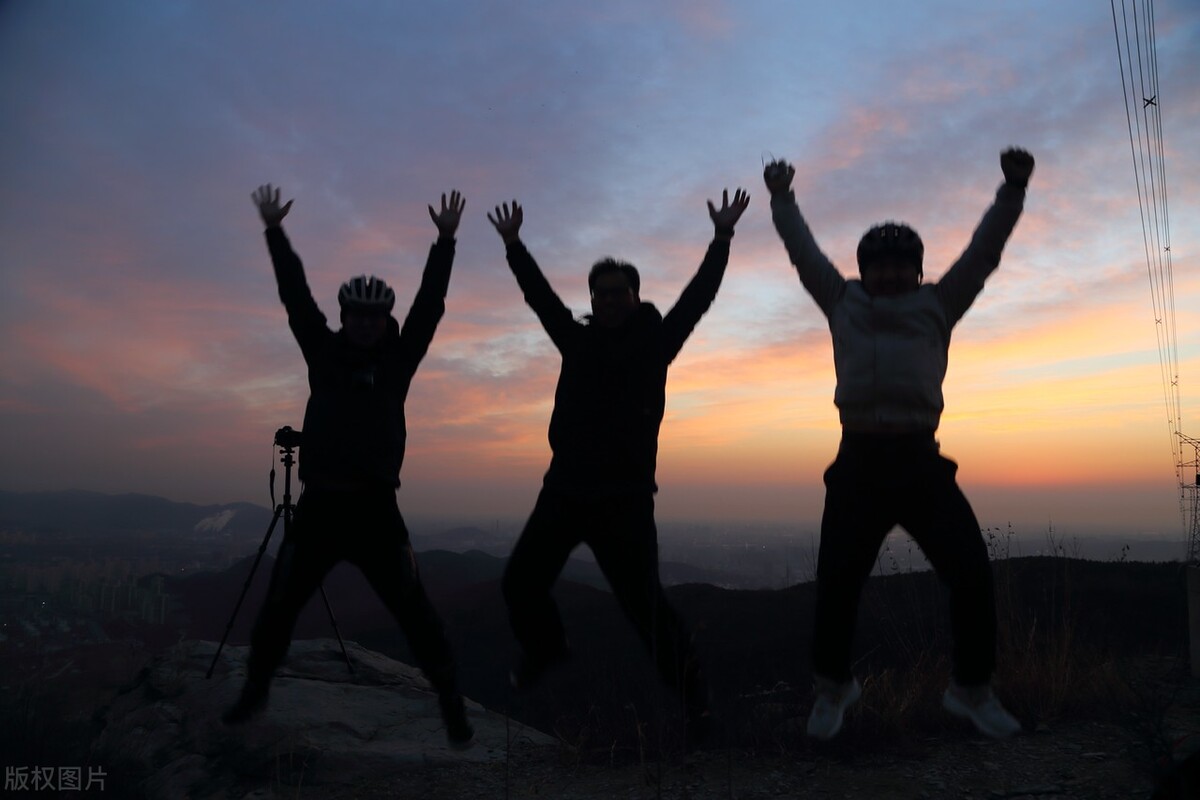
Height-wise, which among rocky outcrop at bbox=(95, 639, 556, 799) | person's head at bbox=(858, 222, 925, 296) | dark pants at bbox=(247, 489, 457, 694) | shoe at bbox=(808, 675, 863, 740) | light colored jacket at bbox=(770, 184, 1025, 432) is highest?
person's head at bbox=(858, 222, 925, 296)

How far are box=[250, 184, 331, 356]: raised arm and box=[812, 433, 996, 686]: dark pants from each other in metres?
2.93

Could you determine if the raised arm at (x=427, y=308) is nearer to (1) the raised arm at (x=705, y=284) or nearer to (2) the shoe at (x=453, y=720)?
(1) the raised arm at (x=705, y=284)

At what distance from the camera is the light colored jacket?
3.30 meters

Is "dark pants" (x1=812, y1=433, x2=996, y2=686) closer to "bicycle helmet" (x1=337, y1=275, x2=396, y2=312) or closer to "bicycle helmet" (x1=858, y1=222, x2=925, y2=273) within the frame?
"bicycle helmet" (x1=858, y1=222, x2=925, y2=273)

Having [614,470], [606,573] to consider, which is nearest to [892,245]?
[614,470]

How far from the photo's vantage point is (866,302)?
352 centimetres

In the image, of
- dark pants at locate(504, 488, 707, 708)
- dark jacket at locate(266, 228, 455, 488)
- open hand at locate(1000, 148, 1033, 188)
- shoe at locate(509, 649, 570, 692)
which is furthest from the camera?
shoe at locate(509, 649, 570, 692)

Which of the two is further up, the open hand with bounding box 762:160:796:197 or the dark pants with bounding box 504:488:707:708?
the open hand with bounding box 762:160:796:197

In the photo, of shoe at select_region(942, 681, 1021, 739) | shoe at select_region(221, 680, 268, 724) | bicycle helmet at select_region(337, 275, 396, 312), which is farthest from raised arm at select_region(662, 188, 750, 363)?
shoe at select_region(221, 680, 268, 724)

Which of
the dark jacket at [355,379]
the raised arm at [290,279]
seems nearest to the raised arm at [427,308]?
the dark jacket at [355,379]

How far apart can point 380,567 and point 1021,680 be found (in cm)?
443

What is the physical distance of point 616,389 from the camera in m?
3.85

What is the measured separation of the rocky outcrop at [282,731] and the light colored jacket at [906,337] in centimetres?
271

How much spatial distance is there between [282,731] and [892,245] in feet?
15.9
